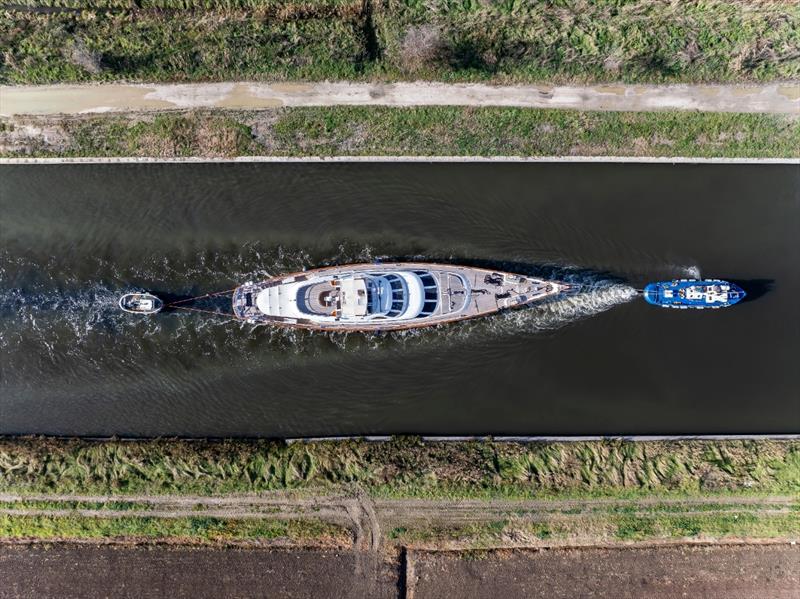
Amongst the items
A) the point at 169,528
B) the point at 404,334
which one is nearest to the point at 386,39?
the point at 404,334

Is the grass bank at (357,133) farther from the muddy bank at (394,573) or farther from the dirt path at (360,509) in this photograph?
the muddy bank at (394,573)

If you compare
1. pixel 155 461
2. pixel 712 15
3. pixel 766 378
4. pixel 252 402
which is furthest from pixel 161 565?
pixel 712 15

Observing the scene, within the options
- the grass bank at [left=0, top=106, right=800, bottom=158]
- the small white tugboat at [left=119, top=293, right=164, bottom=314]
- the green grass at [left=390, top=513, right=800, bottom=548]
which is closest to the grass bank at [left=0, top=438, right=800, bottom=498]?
the green grass at [left=390, top=513, right=800, bottom=548]

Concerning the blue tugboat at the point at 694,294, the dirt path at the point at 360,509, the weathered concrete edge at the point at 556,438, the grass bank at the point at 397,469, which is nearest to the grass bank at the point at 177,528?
the dirt path at the point at 360,509

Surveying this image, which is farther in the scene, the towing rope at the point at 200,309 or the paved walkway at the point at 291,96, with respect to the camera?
the paved walkway at the point at 291,96

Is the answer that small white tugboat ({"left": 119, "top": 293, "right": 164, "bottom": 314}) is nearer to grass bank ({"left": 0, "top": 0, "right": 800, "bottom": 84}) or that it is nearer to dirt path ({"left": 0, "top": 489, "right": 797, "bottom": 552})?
dirt path ({"left": 0, "top": 489, "right": 797, "bottom": 552})

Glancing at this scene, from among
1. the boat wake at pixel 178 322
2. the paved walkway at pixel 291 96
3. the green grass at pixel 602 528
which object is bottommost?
the green grass at pixel 602 528
